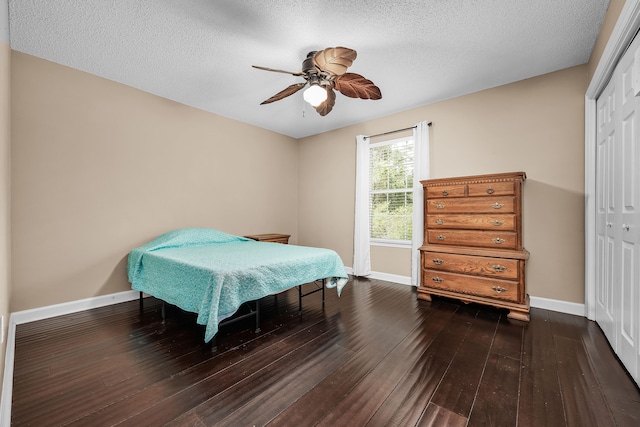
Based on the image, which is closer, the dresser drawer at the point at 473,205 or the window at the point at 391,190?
the dresser drawer at the point at 473,205

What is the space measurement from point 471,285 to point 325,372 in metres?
2.03

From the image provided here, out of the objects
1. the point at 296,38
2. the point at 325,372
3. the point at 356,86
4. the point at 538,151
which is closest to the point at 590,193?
the point at 538,151

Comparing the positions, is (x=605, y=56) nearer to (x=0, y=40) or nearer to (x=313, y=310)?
(x=313, y=310)

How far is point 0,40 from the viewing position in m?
1.78

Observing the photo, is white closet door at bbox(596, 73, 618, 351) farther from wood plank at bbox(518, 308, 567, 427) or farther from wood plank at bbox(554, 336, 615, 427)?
wood plank at bbox(518, 308, 567, 427)

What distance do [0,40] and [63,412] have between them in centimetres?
233

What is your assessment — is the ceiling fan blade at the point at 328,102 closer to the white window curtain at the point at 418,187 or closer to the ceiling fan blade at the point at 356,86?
the ceiling fan blade at the point at 356,86

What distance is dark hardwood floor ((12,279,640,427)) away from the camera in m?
1.45

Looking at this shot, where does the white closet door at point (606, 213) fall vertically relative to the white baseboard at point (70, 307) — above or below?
above

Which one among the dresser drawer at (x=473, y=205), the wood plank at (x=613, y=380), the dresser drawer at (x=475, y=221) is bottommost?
the wood plank at (x=613, y=380)

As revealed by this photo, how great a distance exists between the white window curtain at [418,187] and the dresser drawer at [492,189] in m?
0.79

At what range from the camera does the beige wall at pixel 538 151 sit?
9.41 feet

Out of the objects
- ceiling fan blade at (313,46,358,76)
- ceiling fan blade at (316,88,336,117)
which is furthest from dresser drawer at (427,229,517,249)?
ceiling fan blade at (313,46,358,76)

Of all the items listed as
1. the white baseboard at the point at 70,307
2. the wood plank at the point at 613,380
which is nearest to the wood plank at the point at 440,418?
the wood plank at the point at 613,380
